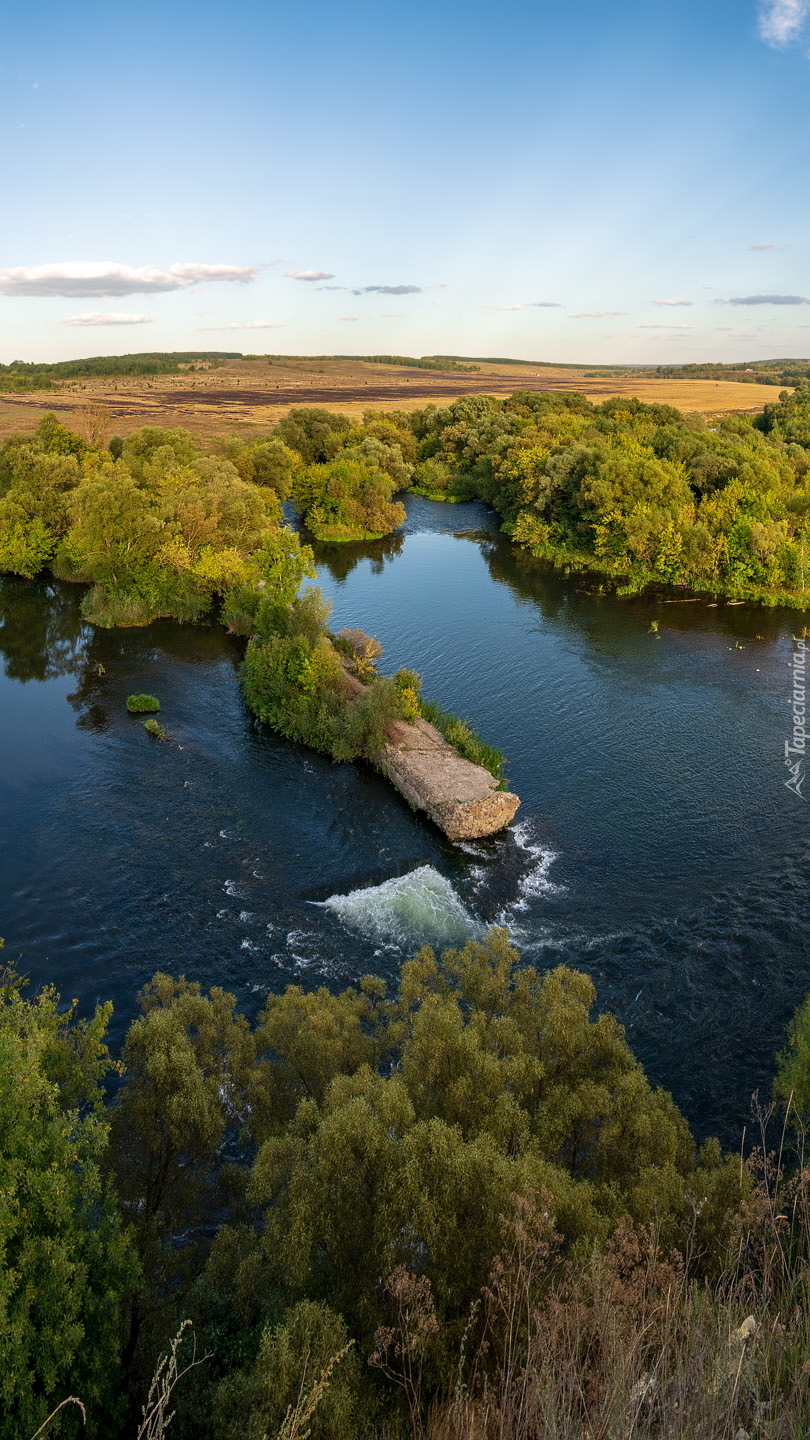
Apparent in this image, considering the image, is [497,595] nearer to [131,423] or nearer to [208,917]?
[208,917]

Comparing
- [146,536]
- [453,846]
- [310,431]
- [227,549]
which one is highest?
[310,431]

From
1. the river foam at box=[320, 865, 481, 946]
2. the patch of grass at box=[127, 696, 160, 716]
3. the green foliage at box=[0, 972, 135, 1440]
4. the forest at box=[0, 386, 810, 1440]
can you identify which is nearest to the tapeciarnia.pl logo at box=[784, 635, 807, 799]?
the forest at box=[0, 386, 810, 1440]

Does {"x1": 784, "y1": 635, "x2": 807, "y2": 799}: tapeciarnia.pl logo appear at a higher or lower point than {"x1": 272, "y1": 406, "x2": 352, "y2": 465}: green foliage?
lower

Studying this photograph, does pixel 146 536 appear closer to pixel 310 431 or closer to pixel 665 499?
pixel 665 499

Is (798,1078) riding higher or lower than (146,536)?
lower

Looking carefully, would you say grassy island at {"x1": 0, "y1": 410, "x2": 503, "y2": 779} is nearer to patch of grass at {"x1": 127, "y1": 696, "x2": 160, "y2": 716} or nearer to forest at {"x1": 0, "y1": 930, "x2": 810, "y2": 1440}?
patch of grass at {"x1": 127, "y1": 696, "x2": 160, "y2": 716}

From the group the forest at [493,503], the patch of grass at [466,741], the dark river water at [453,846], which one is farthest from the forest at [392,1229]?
the forest at [493,503]

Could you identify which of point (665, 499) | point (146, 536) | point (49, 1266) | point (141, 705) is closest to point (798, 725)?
point (665, 499)
